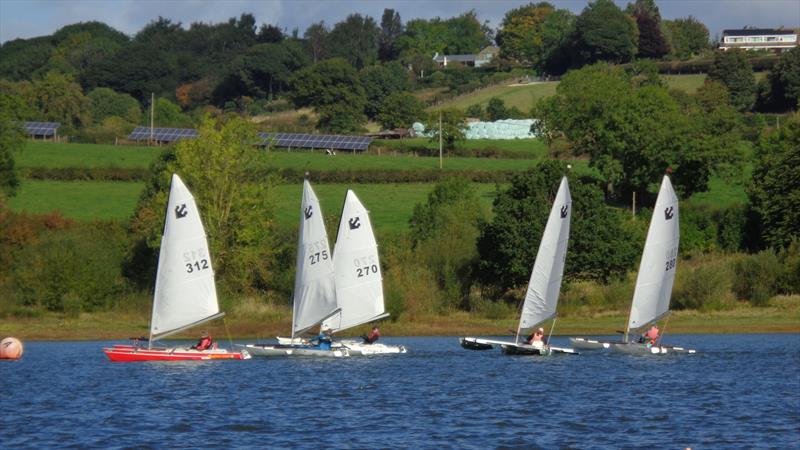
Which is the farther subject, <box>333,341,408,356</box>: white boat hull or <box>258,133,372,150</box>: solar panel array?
<box>258,133,372,150</box>: solar panel array

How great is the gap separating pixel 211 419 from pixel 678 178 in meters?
82.9

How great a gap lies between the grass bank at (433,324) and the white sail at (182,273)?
15.8 meters

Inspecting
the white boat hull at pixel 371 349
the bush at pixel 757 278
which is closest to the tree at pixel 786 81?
→ the bush at pixel 757 278

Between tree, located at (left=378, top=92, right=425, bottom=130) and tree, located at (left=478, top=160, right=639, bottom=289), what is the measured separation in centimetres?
9893

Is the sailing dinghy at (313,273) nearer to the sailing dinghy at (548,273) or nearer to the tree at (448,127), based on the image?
the sailing dinghy at (548,273)

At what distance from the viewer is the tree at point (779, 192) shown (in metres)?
98.3

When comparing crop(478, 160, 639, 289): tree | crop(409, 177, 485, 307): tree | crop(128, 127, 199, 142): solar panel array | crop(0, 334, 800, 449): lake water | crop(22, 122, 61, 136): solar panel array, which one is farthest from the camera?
crop(22, 122, 61, 136): solar panel array

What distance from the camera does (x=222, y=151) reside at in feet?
316

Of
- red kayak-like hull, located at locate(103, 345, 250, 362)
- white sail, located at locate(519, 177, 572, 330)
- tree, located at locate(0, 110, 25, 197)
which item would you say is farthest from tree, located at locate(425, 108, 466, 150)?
red kayak-like hull, located at locate(103, 345, 250, 362)

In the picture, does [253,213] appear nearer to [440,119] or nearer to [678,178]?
[678,178]

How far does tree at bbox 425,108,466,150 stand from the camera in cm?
15550

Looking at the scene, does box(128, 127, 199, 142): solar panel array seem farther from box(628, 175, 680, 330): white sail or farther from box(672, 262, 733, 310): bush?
box(628, 175, 680, 330): white sail

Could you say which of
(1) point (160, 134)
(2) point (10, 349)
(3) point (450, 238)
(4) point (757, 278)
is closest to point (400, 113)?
(1) point (160, 134)

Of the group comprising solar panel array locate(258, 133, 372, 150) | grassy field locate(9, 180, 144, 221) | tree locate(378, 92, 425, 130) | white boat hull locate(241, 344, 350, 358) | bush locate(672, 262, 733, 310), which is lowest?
white boat hull locate(241, 344, 350, 358)
